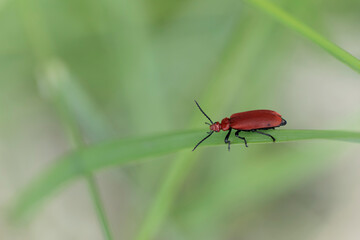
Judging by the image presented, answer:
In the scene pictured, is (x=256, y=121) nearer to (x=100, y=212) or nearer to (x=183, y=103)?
(x=100, y=212)

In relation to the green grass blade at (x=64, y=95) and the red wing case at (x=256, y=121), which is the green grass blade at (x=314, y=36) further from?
the green grass blade at (x=64, y=95)

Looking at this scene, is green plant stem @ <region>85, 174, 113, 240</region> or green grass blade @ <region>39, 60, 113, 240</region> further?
green grass blade @ <region>39, 60, 113, 240</region>

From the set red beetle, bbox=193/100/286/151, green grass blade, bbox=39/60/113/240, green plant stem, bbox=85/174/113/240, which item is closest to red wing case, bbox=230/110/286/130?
red beetle, bbox=193/100/286/151

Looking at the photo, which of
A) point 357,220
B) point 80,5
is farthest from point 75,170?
point 357,220

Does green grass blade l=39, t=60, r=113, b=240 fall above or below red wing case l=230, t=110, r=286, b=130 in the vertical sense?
above

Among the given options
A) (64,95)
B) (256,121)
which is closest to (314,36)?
(256,121)

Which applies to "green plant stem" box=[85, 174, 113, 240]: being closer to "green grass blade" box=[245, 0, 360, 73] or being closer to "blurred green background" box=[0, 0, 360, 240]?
"blurred green background" box=[0, 0, 360, 240]

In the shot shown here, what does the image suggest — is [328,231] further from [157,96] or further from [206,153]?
[157,96]
